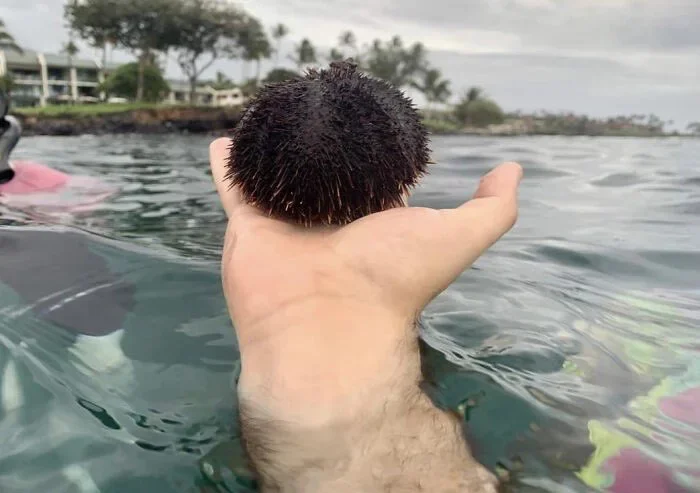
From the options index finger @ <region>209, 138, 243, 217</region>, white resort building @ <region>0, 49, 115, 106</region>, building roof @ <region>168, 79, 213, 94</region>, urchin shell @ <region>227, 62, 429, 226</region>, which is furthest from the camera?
building roof @ <region>168, 79, 213, 94</region>

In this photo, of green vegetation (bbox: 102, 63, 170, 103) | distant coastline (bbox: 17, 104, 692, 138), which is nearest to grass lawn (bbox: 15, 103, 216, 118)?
distant coastline (bbox: 17, 104, 692, 138)

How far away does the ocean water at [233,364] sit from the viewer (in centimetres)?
242

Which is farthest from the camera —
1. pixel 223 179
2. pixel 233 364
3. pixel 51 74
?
pixel 51 74

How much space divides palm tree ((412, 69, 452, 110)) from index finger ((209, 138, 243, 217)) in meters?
87.1

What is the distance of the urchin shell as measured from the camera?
7.88 ft

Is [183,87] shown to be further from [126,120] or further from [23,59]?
[126,120]

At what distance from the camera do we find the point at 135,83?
61.2 m

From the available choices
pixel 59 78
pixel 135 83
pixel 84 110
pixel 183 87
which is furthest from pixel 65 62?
pixel 84 110

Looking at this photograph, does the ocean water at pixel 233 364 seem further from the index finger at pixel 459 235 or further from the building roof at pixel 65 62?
the building roof at pixel 65 62

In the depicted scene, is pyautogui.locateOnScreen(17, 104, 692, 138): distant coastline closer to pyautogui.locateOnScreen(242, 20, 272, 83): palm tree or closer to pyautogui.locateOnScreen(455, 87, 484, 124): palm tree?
pyautogui.locateOnScreen(242, 20, 272, 83): palm tree

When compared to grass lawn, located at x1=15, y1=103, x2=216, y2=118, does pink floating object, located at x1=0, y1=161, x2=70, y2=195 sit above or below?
above

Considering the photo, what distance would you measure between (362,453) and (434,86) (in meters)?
90.0

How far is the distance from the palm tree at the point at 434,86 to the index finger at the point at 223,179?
87.1m

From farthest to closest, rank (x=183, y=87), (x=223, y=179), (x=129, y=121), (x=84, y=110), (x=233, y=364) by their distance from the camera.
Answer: (x=183, y=87)
(x=84, y=110)
(x=129, y=121)
(x=233, y=364)
(x=223, y=179)
